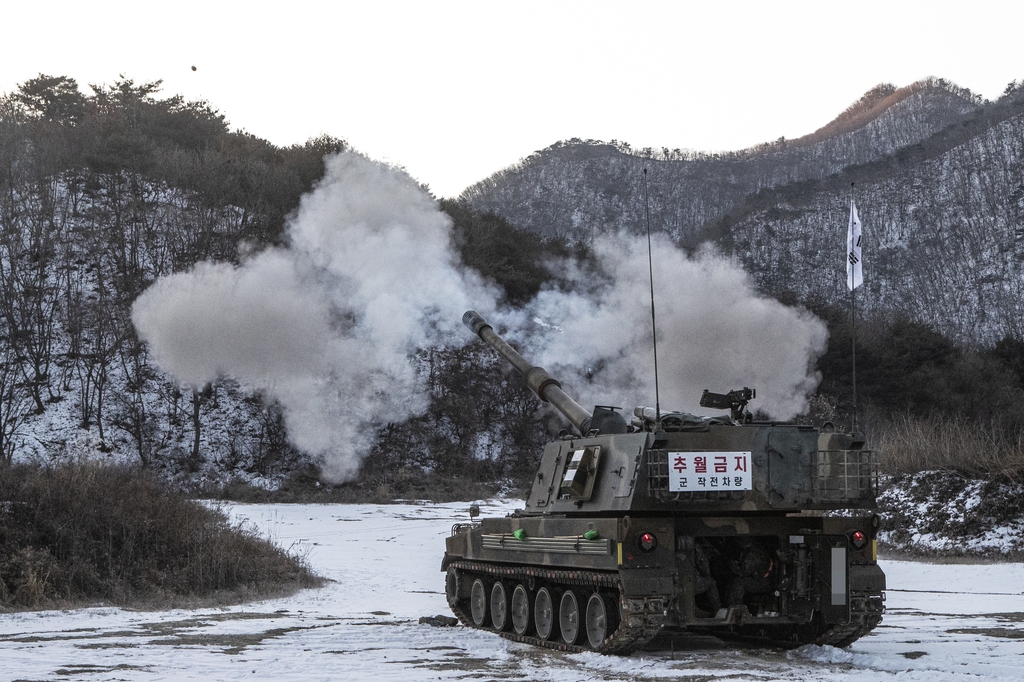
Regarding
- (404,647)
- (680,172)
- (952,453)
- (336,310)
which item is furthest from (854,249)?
(680,172)

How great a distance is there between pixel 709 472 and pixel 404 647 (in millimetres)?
4097

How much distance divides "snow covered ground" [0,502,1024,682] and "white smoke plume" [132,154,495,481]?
43.6 ft

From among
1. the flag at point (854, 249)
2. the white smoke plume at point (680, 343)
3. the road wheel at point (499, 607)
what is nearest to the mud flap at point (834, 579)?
the road wheel at point (499, 607)

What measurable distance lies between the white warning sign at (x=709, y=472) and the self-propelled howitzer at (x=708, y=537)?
1 centimetres

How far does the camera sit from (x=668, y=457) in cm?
1324

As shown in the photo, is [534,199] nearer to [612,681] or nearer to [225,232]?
[225,232]

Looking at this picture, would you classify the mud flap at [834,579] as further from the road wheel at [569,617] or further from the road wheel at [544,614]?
the road wheel at [544,614]

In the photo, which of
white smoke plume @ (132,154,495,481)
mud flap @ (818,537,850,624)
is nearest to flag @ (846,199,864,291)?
mud flap @ (818,537,850,624)

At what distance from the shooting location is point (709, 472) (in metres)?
13.4

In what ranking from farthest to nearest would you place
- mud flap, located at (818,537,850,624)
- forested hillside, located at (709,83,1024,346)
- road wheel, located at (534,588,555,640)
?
forested hillside, located at (709,83,1024,346), road wheel, located at (534,588,555,640), mud flap, located at (818,537,850,624)

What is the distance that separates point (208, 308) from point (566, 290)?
19802 millimetres

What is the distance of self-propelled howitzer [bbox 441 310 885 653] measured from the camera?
13.0 m

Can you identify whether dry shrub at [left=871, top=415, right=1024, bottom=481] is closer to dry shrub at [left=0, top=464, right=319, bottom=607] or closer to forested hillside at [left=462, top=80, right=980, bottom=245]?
dry shrub at [left=0, top=464, right=319, bottom=607]

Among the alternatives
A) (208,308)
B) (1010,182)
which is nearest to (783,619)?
(208,308)
